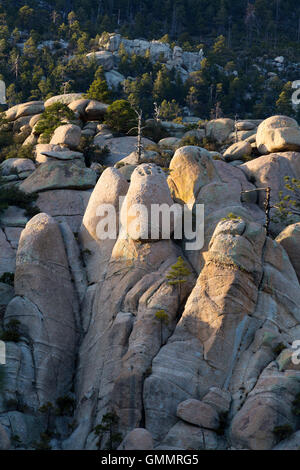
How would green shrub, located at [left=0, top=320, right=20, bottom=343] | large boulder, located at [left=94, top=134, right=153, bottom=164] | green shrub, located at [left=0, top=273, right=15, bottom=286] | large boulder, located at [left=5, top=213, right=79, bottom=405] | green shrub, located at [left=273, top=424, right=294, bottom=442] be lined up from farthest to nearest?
large boulder, located at [left=94, top=134, right=153, bottom=164], green shrub, located at [left=0, top=273, right=15, bottom=286], large boulder, located at [left=5, top=213, right=79, bottom=405], green shrub, located at [left=0, top=320, right=20, bottom=343], green shrub, located at [left=273, top=424, right=294, bottom=442]

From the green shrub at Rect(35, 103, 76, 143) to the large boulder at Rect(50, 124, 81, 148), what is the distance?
9.33 feet

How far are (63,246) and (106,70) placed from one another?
76730 millimetres

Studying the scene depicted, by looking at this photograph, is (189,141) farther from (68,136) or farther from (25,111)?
(25,111)

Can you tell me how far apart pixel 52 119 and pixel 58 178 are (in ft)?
55.6

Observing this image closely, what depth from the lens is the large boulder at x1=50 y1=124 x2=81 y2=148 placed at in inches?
2338

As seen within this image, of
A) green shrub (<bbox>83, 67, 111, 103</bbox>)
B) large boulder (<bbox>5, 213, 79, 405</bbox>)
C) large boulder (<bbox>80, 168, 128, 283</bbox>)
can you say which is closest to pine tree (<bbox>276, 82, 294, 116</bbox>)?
green shrub (<bbox>83, 67, 111, 103</bbox>)

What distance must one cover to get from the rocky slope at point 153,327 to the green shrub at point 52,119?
18.9 m

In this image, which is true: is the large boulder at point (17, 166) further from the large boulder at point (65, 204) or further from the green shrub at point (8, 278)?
the green shrub at point (8, 278)

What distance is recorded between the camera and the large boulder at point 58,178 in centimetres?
5025

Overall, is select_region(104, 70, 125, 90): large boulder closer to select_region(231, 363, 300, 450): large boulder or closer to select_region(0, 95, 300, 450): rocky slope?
select_region(0, 95, 300, 450): rocky slope

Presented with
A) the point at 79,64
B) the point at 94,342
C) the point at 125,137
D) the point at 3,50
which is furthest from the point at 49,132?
the point at 3,50

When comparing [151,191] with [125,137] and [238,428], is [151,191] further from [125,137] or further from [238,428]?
[125,137]

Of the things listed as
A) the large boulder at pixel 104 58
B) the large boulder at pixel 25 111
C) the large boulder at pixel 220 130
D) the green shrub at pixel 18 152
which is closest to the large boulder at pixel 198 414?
the green shrub at pixel 18 152

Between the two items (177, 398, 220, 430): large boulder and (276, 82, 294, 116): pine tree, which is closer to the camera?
(177, 398, 220, 430): large boulder
